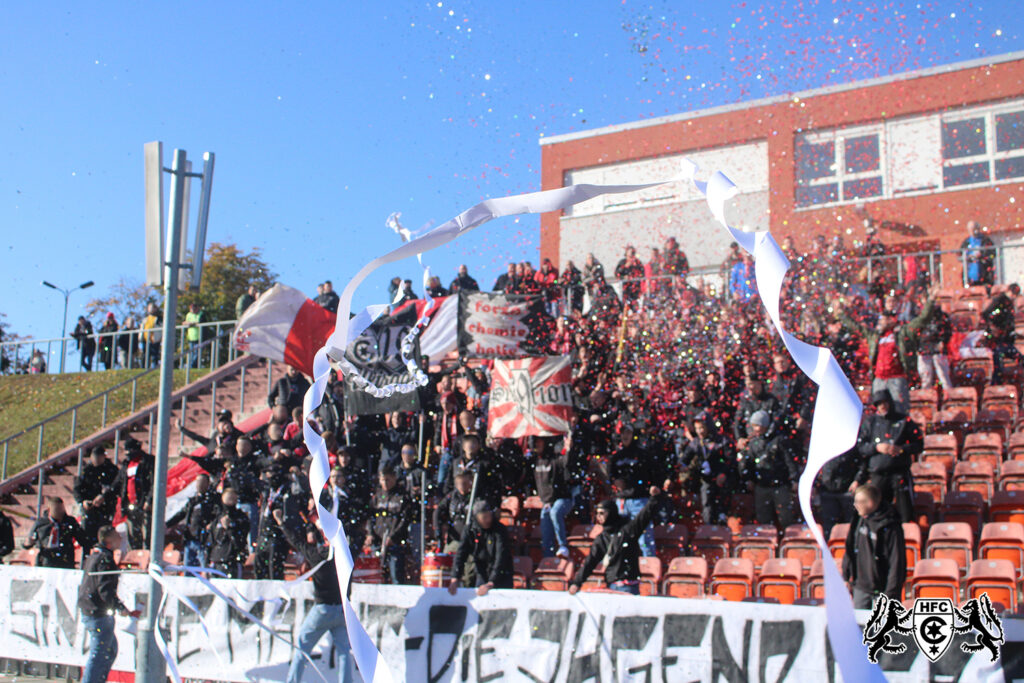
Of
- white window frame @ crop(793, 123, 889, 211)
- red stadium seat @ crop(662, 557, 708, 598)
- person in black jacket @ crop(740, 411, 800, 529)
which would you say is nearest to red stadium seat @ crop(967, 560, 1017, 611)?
person in black jacket @ crop(740, 411, 800, 529)

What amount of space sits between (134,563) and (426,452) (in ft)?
13.1

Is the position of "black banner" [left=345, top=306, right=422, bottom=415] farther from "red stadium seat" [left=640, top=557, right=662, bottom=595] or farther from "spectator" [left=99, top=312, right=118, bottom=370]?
"spectator" [left=99, top=312, right=118, bottom=370]

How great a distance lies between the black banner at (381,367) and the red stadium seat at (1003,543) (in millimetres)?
6557

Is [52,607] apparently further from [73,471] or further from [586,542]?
[73,471]

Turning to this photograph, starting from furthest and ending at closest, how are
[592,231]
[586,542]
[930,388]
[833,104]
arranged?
[592,231] < [833,104] < [930,388] < [586,542]

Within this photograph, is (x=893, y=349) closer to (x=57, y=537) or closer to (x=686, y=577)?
(x=686, y=577)

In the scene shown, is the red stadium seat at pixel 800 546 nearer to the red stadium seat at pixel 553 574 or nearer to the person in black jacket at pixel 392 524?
the red stadium seat at pixel 553 574

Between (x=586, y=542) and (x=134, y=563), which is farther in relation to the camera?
(x=134, y=563)

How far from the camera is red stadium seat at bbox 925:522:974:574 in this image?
838cm

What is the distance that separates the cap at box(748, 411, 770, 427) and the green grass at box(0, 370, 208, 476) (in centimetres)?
1389

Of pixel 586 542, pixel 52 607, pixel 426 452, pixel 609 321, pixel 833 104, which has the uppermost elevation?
pixel 833 104

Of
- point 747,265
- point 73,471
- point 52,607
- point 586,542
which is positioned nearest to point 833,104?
point 747,265

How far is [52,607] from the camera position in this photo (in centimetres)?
959

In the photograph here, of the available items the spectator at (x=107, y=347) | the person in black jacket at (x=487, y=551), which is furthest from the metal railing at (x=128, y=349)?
the person in black jacket at (x=487, y=551)
